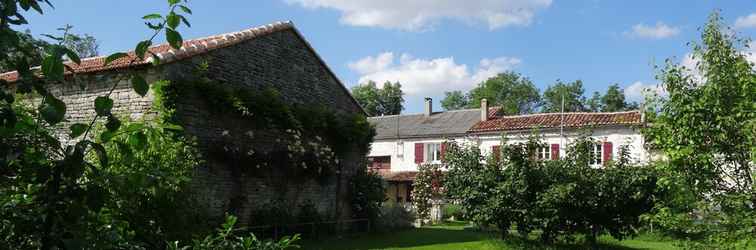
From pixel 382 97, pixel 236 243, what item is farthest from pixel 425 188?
pixel 382 97

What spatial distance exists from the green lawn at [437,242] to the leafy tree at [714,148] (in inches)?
320

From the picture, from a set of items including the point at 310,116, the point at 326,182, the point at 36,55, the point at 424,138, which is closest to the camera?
the point at 36,55

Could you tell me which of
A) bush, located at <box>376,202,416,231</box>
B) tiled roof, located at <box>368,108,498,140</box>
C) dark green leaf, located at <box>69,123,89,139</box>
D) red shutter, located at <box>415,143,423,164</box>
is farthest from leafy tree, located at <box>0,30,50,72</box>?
red shutter, located at <box>415,143,423,164</box>

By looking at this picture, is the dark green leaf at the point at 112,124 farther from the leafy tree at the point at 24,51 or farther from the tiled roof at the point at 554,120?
the tiled roof at the point at 554,120

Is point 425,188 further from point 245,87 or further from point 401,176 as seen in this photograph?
point 401,176

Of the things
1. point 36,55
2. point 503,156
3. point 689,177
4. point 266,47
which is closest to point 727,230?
point 689,177

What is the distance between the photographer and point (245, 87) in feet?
50.9

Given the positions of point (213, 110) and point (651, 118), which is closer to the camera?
point (651, 118)

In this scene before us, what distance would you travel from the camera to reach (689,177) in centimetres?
673

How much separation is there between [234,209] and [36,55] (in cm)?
1351

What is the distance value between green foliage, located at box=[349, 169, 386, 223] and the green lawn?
3.12 ft

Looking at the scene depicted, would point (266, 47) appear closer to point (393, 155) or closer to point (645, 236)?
point (645, 236)

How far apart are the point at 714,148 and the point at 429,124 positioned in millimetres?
32882

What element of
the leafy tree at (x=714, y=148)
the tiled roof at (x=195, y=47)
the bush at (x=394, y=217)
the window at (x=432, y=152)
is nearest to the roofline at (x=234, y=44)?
the tiled roof at (x=195, y=47)
